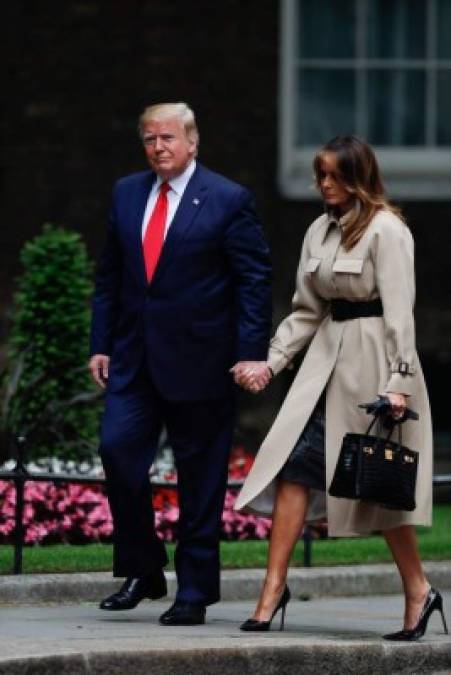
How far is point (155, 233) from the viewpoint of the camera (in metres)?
8.49

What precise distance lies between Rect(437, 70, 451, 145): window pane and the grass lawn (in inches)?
151

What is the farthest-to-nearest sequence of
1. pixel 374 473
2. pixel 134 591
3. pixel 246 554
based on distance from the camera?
pixel 246 554 < pixel 134 591 < pixel 374 473

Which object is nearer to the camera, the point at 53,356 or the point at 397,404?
the point at 397,404

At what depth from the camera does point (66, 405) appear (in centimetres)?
1245

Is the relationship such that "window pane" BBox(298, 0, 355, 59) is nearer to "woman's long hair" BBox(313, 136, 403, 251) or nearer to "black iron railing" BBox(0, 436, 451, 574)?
"black iron railing" BBox(0, 436, 451, 574)

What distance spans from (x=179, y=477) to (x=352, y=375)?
84cm

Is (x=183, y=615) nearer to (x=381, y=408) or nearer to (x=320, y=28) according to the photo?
(x=381, y=408)

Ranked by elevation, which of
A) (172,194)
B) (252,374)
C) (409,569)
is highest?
(172,194)

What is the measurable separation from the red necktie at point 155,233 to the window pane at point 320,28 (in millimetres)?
6980

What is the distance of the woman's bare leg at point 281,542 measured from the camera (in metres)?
8.16

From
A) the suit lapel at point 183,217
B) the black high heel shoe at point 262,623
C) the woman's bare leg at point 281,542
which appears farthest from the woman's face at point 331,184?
the black high heel shoe at point 262,623

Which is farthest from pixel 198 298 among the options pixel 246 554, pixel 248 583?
pixel 246 554

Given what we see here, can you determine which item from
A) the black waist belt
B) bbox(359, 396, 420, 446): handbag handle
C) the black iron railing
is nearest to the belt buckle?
bbox(359, 396, 420, 446): handbag handle

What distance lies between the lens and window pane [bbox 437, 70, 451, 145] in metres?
15.4
